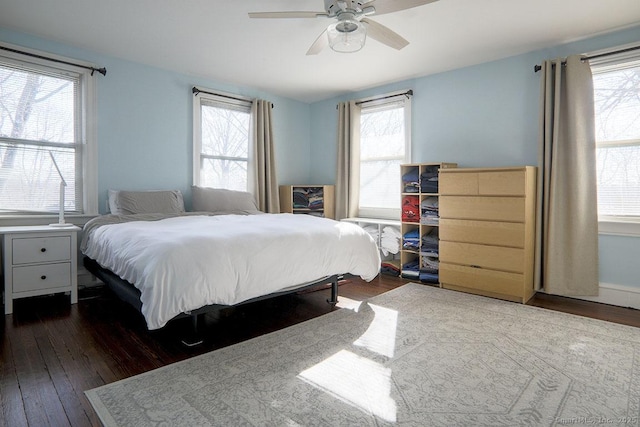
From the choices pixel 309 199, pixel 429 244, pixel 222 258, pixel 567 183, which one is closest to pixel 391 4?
pixel 222 258

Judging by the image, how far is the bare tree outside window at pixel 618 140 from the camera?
3.10 m

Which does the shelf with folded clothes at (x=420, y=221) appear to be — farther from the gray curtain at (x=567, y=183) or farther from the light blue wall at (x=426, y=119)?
the gray curtain at (x=567, y=183)

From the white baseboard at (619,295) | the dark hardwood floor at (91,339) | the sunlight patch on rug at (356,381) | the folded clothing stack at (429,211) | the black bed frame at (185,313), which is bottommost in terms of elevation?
the sunlight patch on rug at (356,381)

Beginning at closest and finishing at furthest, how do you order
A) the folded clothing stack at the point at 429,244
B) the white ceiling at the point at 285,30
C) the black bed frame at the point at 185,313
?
the black bed frame at the point at 185,313
the white ceiling at the point at 285,30
the folded clothing stack at the point at 429,244

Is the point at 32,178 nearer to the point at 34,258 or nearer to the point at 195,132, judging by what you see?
the point at 34,258

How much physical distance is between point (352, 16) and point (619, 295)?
3.14m

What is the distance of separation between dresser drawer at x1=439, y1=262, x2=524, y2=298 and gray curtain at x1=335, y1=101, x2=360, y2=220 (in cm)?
166

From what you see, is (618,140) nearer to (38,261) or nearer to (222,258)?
(222,258)

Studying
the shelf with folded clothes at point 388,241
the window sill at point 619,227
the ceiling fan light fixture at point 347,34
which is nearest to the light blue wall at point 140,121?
the shelf with folded clothes at point 388,241

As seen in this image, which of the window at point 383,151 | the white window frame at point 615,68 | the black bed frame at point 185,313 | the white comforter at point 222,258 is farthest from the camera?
the window at point 383,151

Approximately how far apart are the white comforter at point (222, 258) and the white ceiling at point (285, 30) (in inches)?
63.9

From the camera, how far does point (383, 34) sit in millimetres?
2672

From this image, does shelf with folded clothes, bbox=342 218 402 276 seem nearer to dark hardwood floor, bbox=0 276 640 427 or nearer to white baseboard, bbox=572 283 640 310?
dark hardwood floor, bbox=0 276 640 427

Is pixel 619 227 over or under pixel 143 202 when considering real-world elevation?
under
